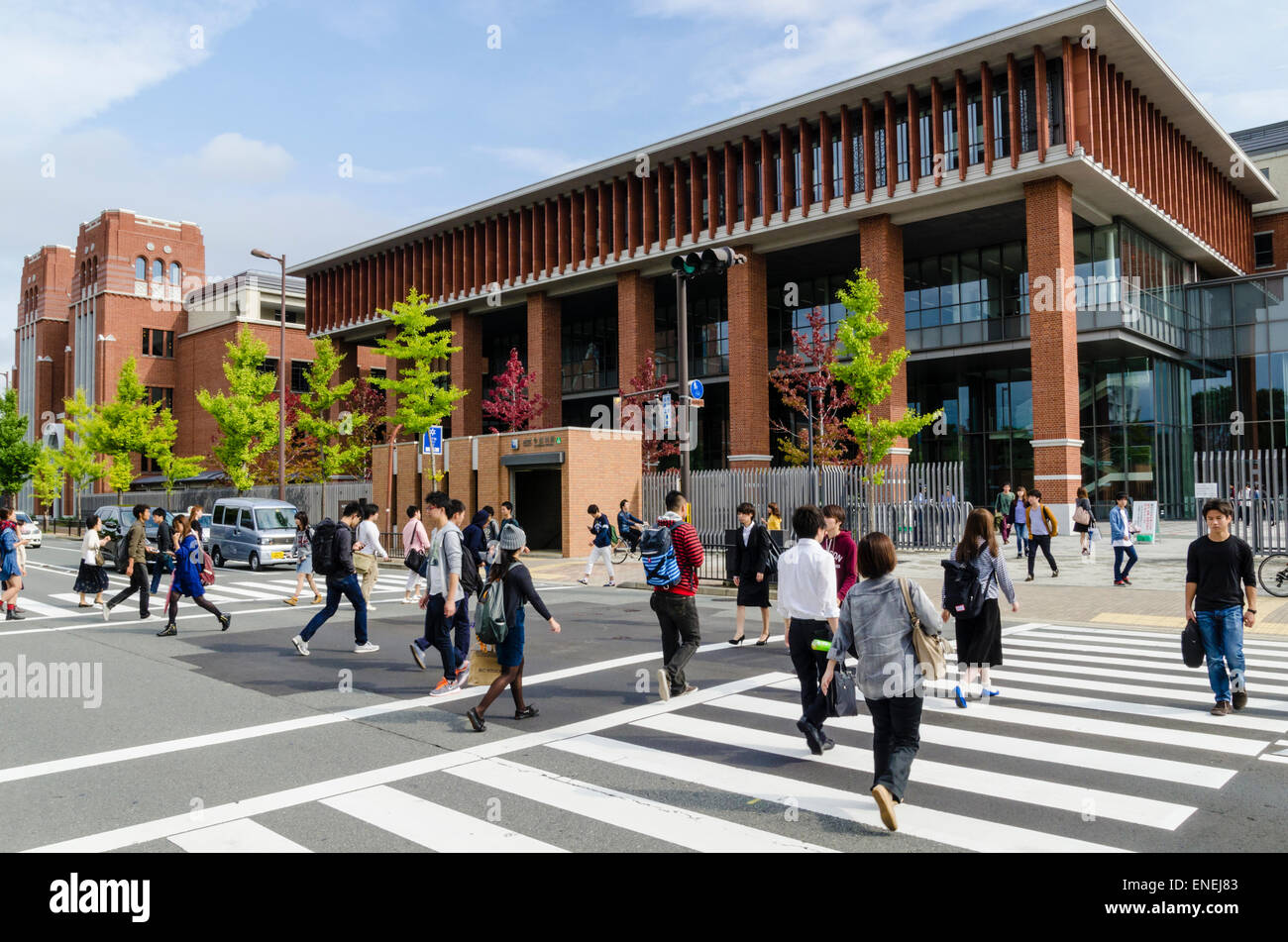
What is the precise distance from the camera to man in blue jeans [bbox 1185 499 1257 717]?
7488 mm

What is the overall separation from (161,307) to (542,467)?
49718mm

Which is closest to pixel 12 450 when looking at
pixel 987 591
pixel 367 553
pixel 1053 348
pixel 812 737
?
pixel 367 553

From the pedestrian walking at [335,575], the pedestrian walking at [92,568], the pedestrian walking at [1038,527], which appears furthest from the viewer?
the pedestrian walking at [1038,527]

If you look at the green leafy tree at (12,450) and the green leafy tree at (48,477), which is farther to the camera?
the green leafy tree at (48,477)

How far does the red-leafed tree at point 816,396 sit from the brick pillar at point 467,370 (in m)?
16.8

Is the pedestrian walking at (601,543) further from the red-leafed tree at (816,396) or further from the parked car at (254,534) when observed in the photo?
the red-leafed tree at (816,396)

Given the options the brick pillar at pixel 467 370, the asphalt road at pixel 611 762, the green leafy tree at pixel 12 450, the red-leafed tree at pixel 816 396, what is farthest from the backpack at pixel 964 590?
the green leafy tree at pixel 12 450

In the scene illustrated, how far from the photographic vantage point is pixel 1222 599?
7.51 metres

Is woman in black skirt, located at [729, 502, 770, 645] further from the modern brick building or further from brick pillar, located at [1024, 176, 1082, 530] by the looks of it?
the modern brick building

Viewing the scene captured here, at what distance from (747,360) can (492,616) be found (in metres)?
29.8

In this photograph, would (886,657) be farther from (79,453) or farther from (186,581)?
(79,453)

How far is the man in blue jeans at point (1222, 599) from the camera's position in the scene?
295 inches

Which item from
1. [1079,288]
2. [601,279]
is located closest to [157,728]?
[1079,288]
